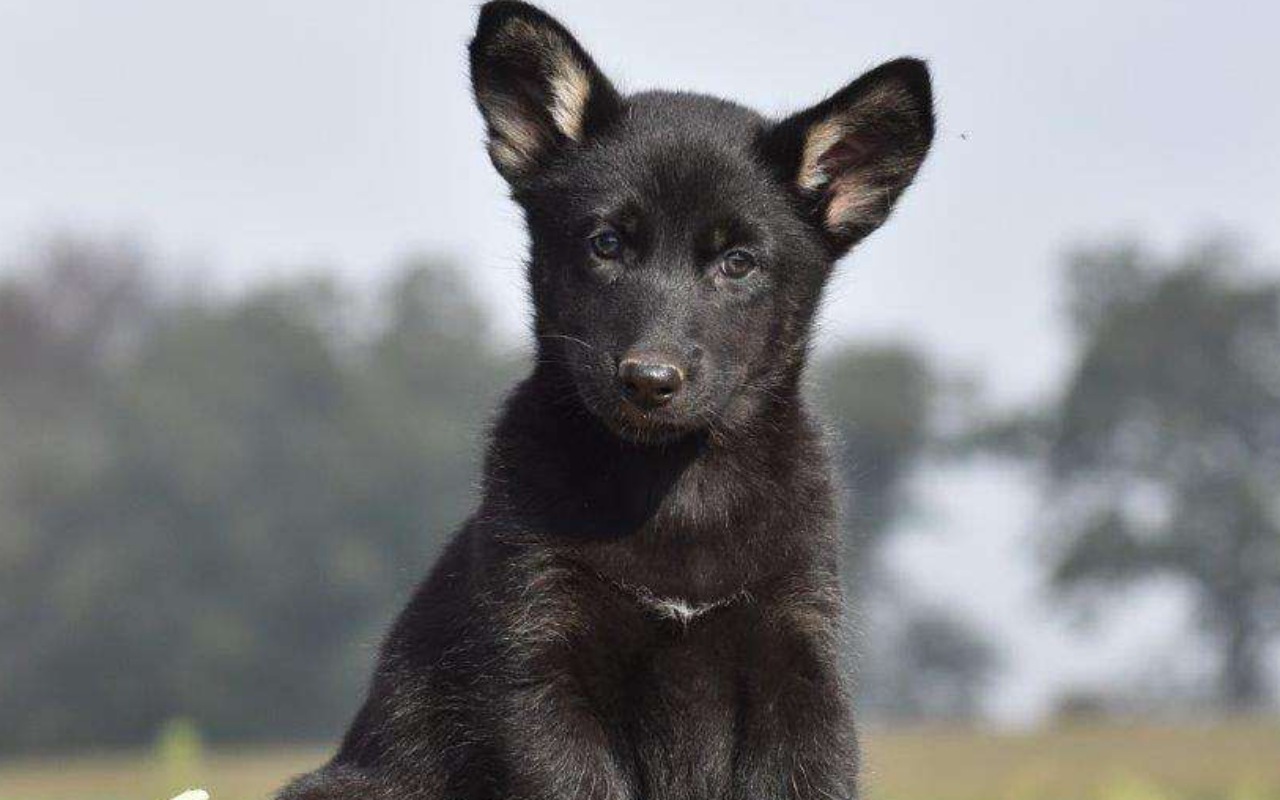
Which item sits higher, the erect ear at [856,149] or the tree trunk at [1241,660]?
the erect ear at [856,149]

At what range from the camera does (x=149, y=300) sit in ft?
341

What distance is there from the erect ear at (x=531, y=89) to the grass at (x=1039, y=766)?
30.4 ft

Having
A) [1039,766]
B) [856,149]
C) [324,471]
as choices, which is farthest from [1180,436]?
[856,149]

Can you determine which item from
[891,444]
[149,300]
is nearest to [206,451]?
[149,300]

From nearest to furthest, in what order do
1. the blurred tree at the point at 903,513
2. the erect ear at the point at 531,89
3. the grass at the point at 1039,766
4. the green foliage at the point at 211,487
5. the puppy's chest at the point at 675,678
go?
1. the puppy's chest at the point at 675,678
2. the erect ear at the point at 531,89
3. the grass at the point at 1039,766
4. the green foliage at the point at 211,487
5. the blurred tree at the point at 903,513

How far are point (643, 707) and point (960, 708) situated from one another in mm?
98428

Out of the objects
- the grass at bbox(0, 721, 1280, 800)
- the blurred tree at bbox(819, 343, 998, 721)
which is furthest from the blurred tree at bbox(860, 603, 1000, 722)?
the grass at bbox(0, 721, 1280, 800)

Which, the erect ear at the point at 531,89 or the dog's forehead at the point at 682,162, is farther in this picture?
the erect ear at the point at 531,89

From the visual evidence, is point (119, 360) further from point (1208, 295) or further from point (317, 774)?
point (317, 774)

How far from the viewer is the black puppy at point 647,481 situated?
6.71 m

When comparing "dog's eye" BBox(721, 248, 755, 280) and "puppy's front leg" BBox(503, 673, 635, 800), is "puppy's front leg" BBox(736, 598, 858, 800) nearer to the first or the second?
"puppy's front leg" BBox(503, 673, 635, 800)

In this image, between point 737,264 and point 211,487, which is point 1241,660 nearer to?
point 211,487

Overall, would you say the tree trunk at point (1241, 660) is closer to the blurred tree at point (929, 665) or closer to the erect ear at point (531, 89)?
the blurred tree at point (929, 665)

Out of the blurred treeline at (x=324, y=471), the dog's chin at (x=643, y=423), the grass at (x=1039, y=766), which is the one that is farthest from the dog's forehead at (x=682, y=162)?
the blurred treeline at (x=324, y=471)
